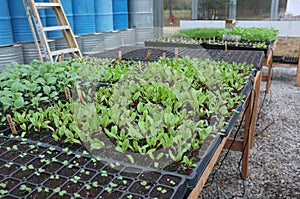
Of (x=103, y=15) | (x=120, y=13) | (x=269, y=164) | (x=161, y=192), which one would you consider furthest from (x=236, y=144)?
(x=120, y=13)

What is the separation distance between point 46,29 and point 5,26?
403mm

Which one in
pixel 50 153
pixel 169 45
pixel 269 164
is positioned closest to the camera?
pixel 50 153

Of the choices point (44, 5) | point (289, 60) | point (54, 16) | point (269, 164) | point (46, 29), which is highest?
point (44, 5)

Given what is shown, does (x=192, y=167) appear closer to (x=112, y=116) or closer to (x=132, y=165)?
(x=132, y=165)

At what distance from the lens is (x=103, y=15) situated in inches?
163

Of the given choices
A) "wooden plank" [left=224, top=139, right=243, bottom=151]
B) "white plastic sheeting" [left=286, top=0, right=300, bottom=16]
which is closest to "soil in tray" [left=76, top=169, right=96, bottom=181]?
"wooden plank" [left=224, top=139, right=243, bottom=151]

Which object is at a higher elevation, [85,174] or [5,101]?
[5,101]

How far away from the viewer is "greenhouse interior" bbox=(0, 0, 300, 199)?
0.90m

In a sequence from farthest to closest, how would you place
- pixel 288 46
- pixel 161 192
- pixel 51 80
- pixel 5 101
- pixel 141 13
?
1. pixel 288 46
2. pixel 141 13
3. pixel 51 80
4. pixel 5 101
5. pixel 161 192

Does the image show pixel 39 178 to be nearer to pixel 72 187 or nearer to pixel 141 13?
pixel 72 187

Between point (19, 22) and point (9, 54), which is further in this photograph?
point (19, 22)

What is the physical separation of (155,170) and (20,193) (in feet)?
1.30

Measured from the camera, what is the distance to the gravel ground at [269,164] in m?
1.99

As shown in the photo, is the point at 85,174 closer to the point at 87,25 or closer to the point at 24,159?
the point at 24,159
